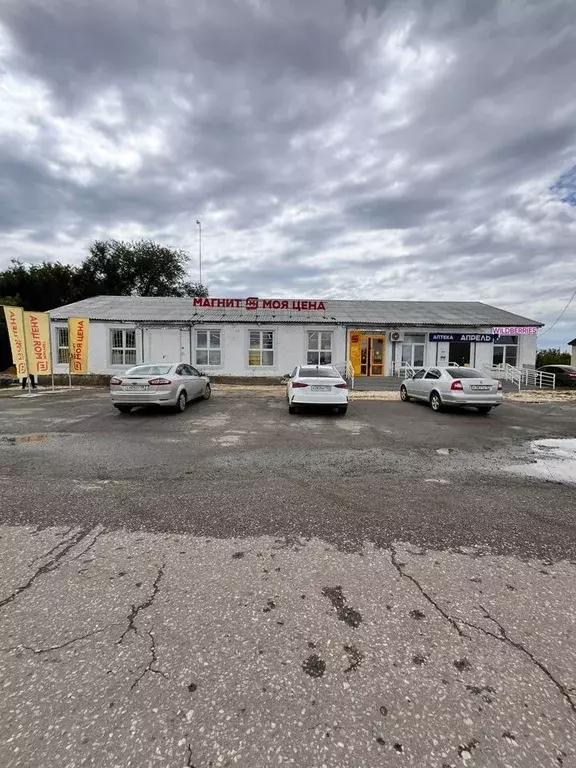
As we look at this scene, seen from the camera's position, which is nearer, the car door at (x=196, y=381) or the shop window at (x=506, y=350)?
the car door at (x=196, y=381)

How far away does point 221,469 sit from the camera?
19.0 ft

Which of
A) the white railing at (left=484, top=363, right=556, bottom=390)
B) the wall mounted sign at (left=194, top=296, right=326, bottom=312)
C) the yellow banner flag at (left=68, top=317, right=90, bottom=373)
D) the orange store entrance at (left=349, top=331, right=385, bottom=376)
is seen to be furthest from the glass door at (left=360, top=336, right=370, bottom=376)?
the yellow banner flag at (left=68, top=317, right=90, bottom=373)

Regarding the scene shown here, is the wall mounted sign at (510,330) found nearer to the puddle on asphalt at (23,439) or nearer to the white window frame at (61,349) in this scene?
the puddle on asphalt at (23,439)

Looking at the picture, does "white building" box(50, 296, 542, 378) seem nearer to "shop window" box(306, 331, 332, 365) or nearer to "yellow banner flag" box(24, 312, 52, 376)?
"shop window" box(306, 331, 332, 365)

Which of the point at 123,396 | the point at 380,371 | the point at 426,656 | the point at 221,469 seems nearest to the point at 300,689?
the point at 426,656

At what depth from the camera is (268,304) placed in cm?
2389

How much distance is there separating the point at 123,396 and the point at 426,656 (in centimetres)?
1011

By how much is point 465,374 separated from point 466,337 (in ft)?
34.7

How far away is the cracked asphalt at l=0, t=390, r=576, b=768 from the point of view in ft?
5.59

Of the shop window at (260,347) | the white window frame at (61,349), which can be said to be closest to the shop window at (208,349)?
the shop window at (260,347)

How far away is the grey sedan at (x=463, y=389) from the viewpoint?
11664 millimetres

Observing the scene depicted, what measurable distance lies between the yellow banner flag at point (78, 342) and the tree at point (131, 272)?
21671 millimetres

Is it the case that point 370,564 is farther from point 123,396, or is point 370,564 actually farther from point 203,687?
point 123,396

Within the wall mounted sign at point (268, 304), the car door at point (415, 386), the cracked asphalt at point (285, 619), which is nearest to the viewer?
the cracked asphalt at point (285, 619)
